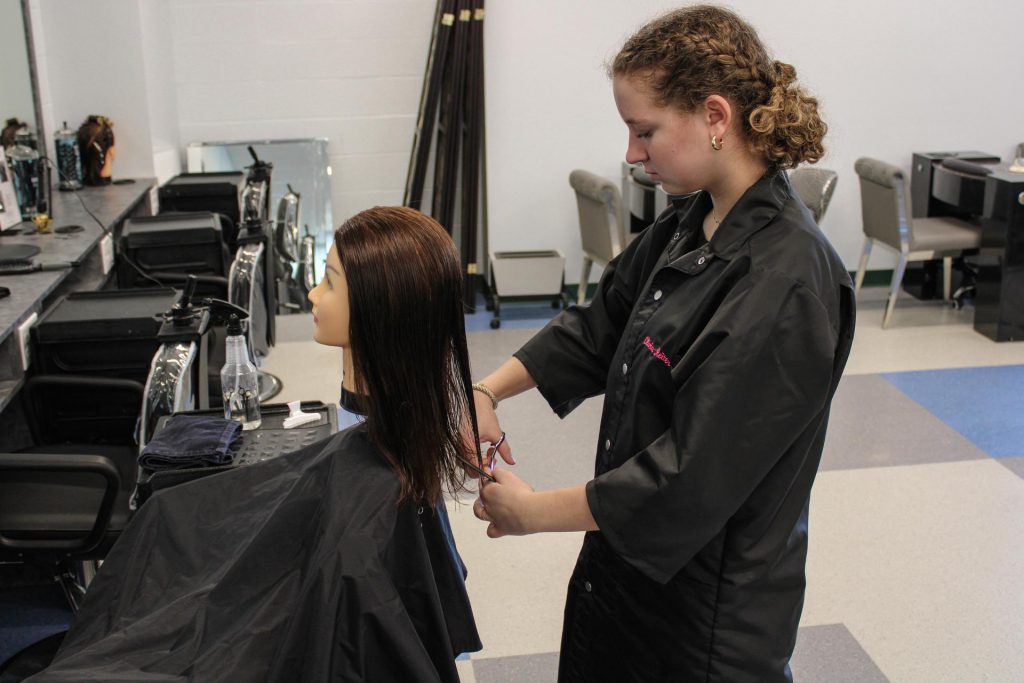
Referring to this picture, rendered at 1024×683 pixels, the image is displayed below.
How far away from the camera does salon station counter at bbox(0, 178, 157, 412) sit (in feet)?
8.38

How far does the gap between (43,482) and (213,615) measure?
1084 mm

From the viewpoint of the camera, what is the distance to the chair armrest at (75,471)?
7.20 ft

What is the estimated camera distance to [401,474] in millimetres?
1594

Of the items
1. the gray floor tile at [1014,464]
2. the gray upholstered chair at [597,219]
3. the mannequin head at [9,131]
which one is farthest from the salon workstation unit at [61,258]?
the gray floor tile at [1014,464]

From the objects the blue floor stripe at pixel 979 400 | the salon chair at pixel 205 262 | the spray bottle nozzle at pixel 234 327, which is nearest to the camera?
the spray bottle nozzle at pixel 234 327

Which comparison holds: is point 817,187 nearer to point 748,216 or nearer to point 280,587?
point 748,216

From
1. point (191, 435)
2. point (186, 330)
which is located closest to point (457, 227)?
point (186, 330)

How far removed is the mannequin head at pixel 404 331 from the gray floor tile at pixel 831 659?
1.38 m

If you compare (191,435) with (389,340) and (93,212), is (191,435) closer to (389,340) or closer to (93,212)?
(389,340)

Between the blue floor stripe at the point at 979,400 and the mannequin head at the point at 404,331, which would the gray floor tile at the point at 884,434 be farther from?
the mannequin head at the point at 404,331

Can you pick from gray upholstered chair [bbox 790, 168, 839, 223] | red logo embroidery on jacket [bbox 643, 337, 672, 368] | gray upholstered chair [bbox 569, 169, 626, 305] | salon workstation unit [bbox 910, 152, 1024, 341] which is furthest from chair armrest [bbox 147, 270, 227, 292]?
salon workstation unit [bbox 910, 152, 1024, 341]

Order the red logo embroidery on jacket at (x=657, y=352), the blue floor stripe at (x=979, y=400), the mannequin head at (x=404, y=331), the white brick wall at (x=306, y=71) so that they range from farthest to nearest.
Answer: the white brick wall at (x=306, y=71) < the blue floor stripe at (x=979, y=400) < the mannequin head at (x=404, y=331) < the red logo embroidery on jacket at (x=657, y=352)

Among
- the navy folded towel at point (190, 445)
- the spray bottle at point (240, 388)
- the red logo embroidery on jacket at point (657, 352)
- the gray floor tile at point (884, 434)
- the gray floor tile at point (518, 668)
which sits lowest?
the gray floor tile at point (518, 668)

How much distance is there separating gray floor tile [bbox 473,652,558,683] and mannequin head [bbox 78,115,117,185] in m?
2.96
